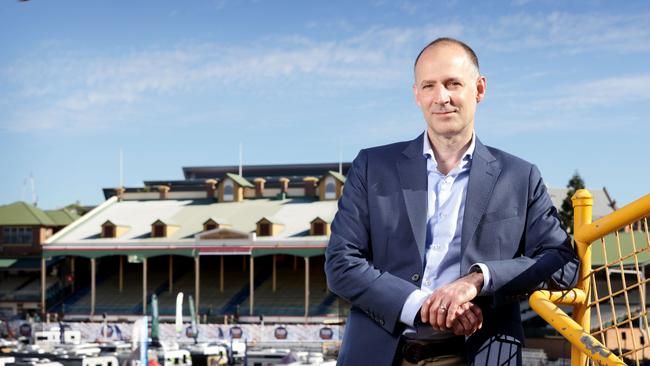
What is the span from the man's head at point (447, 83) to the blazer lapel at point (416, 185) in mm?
132

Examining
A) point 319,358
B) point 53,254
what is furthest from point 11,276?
point 319,358

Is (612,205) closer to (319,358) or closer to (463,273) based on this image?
(319,358)

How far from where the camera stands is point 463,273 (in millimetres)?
2531

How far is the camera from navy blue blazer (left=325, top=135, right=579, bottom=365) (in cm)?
253

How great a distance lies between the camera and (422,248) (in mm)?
2561

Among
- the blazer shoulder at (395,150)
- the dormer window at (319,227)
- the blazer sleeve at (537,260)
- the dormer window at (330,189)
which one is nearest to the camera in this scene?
the blazer sleeve at (537,260)

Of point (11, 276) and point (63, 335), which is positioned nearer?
point (63, 335)

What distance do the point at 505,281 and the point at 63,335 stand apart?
3169 cm

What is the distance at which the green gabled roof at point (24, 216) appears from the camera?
144 feet

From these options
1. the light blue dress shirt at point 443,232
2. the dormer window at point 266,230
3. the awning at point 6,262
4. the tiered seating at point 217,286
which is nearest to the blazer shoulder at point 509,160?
the light blue dress shirt at point 443,232

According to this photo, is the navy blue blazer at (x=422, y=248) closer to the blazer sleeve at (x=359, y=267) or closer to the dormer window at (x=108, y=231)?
the blazer sleeve at (x=359, y=267)

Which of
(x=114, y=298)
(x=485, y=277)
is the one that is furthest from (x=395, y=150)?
(x=114, y=298)

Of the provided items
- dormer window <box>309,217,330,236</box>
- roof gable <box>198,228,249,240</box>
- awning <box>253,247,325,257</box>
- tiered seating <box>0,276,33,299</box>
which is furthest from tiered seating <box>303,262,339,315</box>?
tiered seating <box>0,276,33,299</box>

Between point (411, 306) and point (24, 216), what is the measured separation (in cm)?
4451
